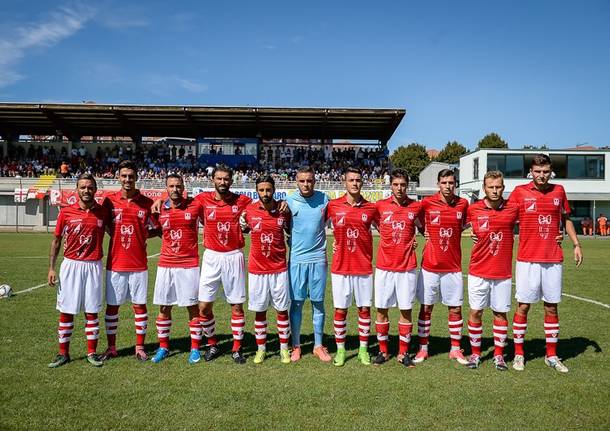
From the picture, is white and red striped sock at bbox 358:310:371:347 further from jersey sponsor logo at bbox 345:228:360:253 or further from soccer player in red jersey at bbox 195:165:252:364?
soccer player in red jersey at bbox 195:165:252:364

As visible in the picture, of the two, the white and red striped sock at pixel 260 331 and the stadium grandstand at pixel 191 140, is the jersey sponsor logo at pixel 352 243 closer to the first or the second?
the white and red striped sock at pixel 260 331

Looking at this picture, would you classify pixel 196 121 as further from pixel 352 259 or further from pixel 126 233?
pixel 352 259

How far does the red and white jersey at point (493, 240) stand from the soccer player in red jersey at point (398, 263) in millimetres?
705

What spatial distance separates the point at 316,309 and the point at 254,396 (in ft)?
5.09

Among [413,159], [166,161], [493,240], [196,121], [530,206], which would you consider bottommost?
[493,240]

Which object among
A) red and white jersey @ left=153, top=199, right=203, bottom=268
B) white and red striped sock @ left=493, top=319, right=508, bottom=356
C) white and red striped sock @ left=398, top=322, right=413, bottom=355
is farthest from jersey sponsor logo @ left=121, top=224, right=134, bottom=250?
white and red striped sock @ left=493, top=319, right=508, bottom=356

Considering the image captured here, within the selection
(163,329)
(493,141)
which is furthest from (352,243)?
(493,141)

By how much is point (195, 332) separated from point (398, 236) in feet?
8.74

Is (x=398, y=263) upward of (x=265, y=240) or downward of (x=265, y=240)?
downward

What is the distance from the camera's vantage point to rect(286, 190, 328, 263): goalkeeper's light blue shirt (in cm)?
567

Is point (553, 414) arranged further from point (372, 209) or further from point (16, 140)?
point (16, 140)

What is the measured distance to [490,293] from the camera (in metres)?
5.54

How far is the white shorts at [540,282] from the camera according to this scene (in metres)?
5.50

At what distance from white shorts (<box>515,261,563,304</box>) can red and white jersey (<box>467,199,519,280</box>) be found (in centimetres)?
22
